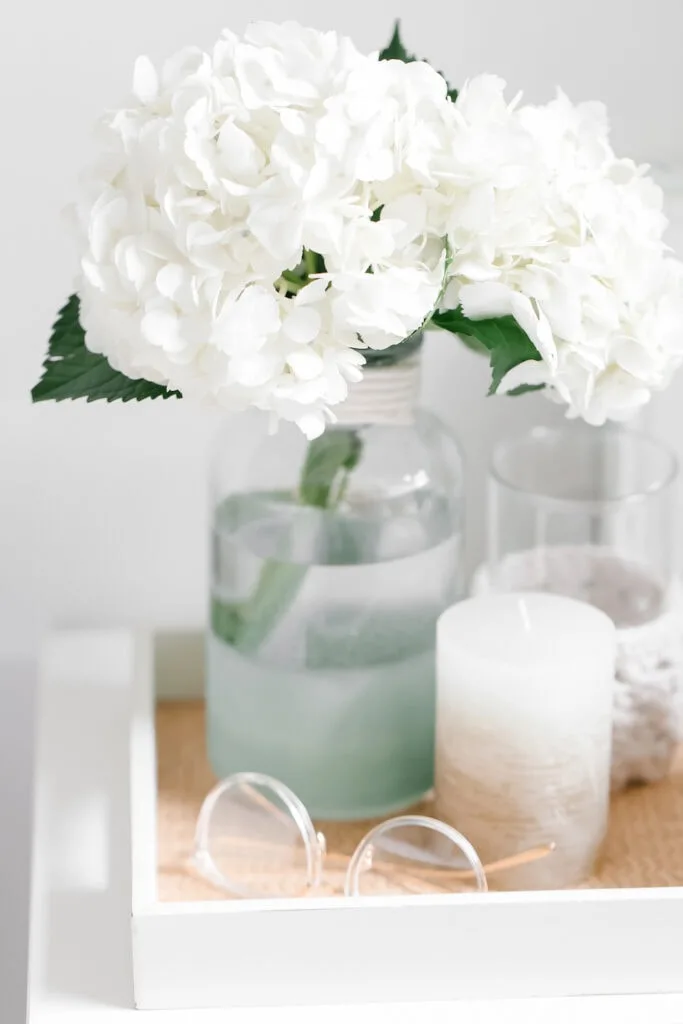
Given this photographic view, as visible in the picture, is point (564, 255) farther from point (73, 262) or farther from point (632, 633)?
point (73, 262)

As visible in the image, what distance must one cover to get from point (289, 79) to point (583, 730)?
0.35m

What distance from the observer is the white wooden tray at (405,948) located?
26.4 inches

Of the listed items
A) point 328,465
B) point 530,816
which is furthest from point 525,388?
point 530,816

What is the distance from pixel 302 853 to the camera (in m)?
0.79

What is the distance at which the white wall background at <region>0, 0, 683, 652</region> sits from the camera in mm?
902

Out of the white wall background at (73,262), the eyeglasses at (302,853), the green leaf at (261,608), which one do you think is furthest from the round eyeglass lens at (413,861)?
the white wall background at (73,262)

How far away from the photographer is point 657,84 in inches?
37.3

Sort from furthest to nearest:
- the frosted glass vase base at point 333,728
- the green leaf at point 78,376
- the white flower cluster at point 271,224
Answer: the frosted glass vase base at point 333,728
the green leaf at point 78,376
the white flower cluster at point 271,224

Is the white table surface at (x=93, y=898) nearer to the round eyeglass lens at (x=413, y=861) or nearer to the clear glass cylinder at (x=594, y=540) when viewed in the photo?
the round eyeglass lens at (x=413, y=861)

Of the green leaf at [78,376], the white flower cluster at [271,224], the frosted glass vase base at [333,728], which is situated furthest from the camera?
the frosted glass vase base at [333,728]

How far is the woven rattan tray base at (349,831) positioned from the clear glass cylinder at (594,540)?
109 mm

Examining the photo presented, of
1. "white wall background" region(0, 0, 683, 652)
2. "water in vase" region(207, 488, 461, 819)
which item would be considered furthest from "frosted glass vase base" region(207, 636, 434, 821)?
"white wall background" region(0, 0, 683, 652)

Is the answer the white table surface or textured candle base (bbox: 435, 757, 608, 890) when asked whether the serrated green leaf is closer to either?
textured candle base (bbox: 435, 757, 608, 890)

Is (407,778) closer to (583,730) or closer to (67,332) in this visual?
(583,730)
